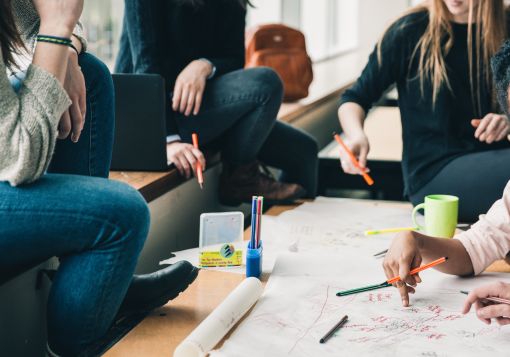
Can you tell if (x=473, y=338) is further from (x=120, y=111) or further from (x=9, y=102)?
(x=120, y=111)

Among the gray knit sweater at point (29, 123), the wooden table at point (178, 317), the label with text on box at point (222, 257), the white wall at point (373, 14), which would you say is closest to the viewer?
the gray knit sweater at point (29, 123)

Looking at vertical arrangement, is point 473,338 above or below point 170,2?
below

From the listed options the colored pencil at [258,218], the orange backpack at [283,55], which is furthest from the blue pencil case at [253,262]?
the orange backpack at [283,55]

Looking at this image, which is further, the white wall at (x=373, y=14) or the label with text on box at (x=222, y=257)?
the white wall at (x=373, y=14)

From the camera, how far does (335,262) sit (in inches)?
54.7

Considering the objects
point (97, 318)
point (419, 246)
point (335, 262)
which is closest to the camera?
point (97, 318)

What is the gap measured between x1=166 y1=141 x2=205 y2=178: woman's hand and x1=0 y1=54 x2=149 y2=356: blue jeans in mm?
774

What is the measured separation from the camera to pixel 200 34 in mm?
1963

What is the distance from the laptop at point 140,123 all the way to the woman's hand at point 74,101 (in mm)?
619

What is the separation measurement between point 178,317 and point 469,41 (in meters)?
1.15

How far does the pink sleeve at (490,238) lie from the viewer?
4.21ft

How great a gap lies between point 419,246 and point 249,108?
31.3 inches

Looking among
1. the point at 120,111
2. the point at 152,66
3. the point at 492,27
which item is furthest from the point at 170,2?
the point at 492,27

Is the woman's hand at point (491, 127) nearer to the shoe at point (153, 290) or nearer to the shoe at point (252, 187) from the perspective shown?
the shoe at point (252, 187)
